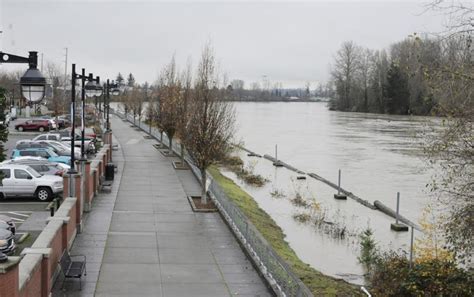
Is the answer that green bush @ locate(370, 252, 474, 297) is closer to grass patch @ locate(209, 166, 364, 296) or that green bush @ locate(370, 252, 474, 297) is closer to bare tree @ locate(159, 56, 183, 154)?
grass patch @ locate(209, 166, 364, 296)

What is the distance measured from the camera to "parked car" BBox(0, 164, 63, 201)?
2394 centimetres

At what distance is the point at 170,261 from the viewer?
1468 cm

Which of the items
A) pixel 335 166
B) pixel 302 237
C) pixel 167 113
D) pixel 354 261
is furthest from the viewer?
pixel 335 166

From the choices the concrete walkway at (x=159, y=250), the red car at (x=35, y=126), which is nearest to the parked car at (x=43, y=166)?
the concrete walkway at (x=159, y=250)

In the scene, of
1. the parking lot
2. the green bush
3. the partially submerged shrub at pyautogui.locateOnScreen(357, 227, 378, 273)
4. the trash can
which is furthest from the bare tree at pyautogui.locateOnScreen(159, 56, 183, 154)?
the green bush

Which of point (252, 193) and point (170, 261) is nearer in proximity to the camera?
point (170, 261)

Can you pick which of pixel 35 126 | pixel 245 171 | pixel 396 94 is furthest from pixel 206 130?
pixel 396 94

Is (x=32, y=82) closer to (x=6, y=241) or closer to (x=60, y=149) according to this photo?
(x=6, y=241)

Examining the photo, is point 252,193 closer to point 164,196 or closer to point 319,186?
point 319,186

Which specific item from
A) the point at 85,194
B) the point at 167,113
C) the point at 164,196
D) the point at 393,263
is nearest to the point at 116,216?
the point at 85,194

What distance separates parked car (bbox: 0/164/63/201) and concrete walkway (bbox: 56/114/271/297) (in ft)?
7.42

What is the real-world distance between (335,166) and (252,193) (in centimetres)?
1347

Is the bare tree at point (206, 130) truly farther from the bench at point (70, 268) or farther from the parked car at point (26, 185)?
the bench at point (70, 268)

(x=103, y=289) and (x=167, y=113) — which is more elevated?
(x=167, y=113)
